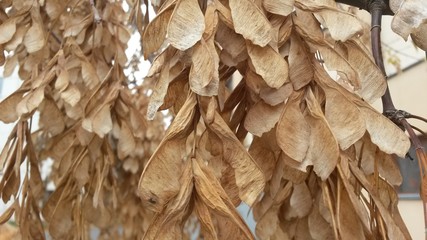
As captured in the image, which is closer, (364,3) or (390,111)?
(390,111)

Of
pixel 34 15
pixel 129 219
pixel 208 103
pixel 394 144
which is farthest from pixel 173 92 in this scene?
pixel 129 219

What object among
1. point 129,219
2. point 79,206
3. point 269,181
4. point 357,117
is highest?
point 357,117

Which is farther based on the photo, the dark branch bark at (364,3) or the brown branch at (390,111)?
the dark branch bark at (364,3)

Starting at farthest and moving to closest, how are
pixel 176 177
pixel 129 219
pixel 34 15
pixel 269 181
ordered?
1. pixel 129 219
2. pixel 34 15
3. pixel 269 181
4. pixel 176 177

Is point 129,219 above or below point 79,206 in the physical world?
below

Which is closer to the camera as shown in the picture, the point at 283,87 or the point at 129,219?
the point at 283,87

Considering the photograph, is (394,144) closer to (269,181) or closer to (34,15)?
(269,181)

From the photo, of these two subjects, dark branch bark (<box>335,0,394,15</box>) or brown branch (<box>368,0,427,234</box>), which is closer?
brown branch (<box>368,0,427,234</box>)

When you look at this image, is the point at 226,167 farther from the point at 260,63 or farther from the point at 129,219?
the point at 129,219

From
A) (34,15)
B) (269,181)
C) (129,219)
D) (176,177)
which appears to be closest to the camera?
(176,177)
